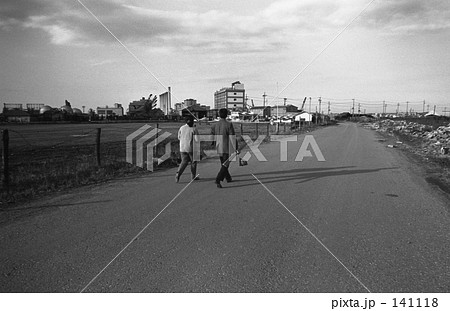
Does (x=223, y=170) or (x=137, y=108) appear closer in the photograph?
(x=223, y=170)

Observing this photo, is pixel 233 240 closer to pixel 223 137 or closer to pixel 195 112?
pixel 223 137

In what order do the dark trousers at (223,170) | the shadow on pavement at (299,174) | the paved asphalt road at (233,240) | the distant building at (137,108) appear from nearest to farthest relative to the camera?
the paved asphalt road at (233,240) < the dark trousers at (223,170) < the shadow on pavement at (299,174) < the distant building at (137,108)

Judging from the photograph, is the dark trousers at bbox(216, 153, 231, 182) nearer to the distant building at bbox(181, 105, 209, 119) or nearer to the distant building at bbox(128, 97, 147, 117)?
the distant building at bbox(181, 105, 209, 119)

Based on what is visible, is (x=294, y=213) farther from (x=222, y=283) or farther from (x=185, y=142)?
(x=185, y=142)

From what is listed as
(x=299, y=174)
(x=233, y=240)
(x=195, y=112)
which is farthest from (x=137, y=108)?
(x=233, y=240)

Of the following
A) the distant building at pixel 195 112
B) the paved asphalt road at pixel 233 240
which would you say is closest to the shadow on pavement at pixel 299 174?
the paved asphalt road at pixel 233 240

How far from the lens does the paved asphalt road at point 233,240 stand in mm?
3213

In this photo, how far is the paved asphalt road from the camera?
321cm

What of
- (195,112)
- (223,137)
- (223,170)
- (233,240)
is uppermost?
(195,112)

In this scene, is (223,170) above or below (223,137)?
below

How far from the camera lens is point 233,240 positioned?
4.30 m

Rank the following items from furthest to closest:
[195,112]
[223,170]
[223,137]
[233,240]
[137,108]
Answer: [137,108] → [195,112] → [223,137] → [223,170] → [233,240]

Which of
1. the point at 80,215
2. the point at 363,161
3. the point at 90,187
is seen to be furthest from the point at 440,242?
the point at 363,161

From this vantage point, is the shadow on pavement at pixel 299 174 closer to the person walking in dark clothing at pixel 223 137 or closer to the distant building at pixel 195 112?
the person walking in dark clothing at pixel 223 137
